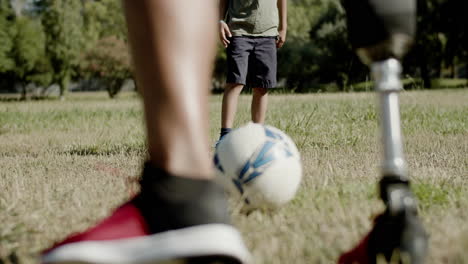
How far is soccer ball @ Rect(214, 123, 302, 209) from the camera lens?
218 cm

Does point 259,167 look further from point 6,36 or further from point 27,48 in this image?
point 27,48

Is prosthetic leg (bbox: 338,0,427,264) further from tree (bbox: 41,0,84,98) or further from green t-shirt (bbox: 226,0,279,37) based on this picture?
tree (bbox: 41,0,84,98)

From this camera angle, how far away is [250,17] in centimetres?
457

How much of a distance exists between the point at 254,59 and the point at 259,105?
1.43 feet

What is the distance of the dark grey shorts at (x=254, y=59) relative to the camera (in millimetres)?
4523

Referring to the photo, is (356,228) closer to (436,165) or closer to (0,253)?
(0,253)

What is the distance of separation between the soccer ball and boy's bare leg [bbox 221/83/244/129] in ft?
6.80

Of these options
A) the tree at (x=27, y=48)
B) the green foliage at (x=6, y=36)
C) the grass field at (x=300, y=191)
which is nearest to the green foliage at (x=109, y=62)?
the tree at (x=27, y=48)

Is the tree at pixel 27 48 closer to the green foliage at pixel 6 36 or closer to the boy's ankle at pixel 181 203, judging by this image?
the green foliage at pixel 6 36

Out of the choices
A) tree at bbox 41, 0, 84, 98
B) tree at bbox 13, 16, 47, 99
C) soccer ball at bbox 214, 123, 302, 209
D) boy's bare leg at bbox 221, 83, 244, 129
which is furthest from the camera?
tree at bbox 13, 16, 47, 99

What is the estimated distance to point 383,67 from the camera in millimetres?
1264

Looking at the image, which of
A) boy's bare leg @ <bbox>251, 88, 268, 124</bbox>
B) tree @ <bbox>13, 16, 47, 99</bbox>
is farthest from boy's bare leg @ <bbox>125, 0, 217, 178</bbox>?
tree @ <bbox>13, 16, 47, 99</bbox>

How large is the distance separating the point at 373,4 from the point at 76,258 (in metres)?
0.95

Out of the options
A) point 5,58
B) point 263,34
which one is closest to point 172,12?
point 263,34
